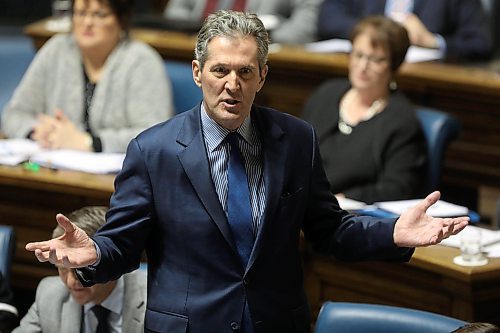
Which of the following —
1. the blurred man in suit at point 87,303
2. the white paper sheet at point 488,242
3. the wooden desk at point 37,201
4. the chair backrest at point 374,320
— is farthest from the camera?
the wooden desk at point 37,201

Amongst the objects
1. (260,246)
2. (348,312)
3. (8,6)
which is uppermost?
(260,246)

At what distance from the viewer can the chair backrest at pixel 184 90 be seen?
506cm

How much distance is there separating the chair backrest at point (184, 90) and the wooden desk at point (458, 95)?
881 millimetres

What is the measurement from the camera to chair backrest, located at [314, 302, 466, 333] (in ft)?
9.45

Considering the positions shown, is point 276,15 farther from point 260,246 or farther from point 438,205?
point 260,246

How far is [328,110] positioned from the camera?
4.80 metres

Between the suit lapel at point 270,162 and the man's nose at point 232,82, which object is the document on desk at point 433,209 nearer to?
the suit lapel at point 270,162

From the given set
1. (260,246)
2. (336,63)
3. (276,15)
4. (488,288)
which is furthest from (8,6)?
(260,246)

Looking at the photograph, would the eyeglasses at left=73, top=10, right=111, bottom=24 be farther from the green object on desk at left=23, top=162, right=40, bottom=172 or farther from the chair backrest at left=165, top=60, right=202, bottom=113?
the green object on desk at left=23, top=162, right=40, bottom=172

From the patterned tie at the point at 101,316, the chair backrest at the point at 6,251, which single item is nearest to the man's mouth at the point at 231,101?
the patterned tie at the point at 101,316

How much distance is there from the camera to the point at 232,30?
99.0 inches

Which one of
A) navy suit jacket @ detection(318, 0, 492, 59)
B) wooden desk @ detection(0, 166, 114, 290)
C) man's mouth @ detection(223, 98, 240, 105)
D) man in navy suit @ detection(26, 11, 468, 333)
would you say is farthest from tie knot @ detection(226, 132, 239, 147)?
navy suit jacket @ detection(318, 0, 492, 59)

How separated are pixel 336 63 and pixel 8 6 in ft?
11.2

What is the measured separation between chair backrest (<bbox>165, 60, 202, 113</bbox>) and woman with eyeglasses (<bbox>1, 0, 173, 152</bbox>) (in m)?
0.15
